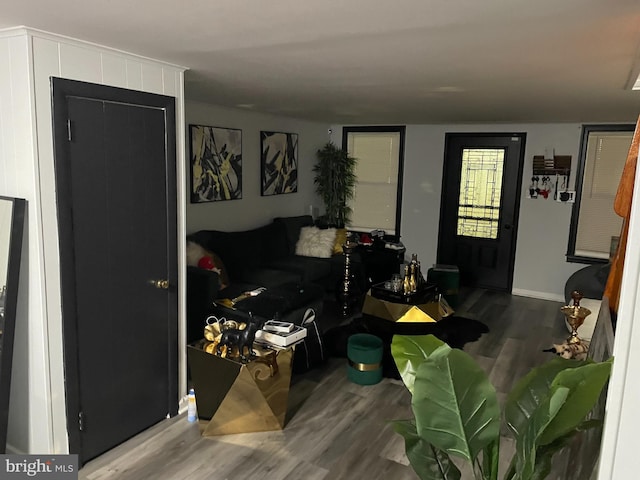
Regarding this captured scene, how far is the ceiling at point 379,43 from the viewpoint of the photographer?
180 cm

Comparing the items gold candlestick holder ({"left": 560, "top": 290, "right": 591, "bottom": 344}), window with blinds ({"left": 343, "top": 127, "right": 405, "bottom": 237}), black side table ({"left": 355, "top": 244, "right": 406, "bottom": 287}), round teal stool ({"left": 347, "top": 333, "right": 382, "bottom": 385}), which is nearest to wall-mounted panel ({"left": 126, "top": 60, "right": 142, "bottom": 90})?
round teal stool ({"left": 347, "top": 333, "right": 382, "bottom": 385})

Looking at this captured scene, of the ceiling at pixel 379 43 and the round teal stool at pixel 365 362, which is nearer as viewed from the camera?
the ceiling at pixel 379 43

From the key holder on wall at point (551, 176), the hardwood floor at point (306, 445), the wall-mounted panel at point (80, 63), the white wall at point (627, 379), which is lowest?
the hardwood floor at point (306, 445)

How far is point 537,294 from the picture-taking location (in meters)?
6.55

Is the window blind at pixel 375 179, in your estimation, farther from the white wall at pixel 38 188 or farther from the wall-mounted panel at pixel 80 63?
the wall-mounted panel at pixel 80 63

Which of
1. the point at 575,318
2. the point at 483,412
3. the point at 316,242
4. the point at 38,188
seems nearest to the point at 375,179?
the point at 316,242

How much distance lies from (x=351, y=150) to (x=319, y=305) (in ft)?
10.7

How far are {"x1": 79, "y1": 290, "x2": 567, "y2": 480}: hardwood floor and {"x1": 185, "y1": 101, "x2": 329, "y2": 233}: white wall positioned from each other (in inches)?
82.3

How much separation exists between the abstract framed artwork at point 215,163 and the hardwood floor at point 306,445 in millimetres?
2180

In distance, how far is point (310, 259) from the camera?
5.82 metres

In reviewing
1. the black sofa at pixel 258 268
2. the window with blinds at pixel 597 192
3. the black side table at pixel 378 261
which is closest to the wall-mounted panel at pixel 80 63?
the black sofa at pixel 258 268

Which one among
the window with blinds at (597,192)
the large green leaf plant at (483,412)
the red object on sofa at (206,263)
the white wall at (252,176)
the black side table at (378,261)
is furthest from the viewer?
the black side table at (378,261)

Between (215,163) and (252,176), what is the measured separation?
2.43 ft

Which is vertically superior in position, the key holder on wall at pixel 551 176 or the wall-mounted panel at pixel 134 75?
the wall-mounted panel at pixel 134 75
